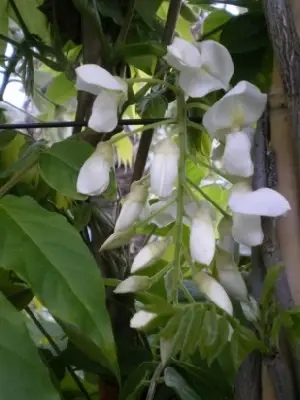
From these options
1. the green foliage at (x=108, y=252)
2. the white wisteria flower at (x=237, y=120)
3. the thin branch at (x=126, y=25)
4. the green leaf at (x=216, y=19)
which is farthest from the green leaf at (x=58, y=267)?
the green leaf at (x=216, y=19)

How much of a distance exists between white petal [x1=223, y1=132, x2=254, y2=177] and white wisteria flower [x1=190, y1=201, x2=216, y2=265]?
0.03 metres

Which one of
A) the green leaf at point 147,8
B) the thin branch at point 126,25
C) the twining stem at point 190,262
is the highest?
the green leaf at point 147,8

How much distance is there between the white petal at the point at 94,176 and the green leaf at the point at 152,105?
0.17m

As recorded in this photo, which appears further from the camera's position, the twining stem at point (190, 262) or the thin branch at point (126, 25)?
the thin branch at point (126, 25)

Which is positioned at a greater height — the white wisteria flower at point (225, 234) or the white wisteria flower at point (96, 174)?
the white wisteria flower at point (96, 174)

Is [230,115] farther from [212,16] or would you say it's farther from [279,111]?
[212,16]

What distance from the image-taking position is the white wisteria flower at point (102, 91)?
35 centimetres

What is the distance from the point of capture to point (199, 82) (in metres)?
0.37

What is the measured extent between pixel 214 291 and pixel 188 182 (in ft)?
0.24

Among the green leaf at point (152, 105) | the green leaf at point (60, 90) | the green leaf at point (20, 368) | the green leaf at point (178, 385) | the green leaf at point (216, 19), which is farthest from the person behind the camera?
the green leaf at point (60, 90)

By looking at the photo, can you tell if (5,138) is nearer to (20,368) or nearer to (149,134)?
(149,134)

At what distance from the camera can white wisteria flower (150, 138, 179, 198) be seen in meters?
0.34

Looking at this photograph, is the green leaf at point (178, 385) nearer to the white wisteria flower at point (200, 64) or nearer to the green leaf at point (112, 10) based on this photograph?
the white wisteria flower at point (200, 64)

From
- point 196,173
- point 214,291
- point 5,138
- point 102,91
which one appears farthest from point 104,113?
point 196,173
